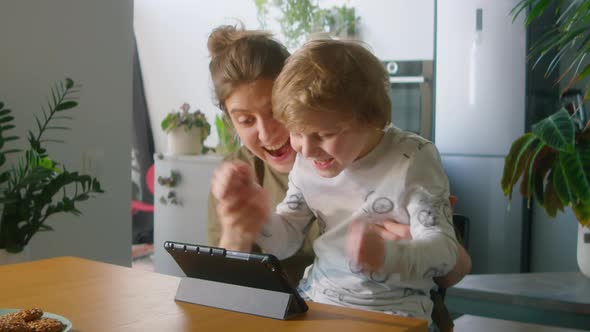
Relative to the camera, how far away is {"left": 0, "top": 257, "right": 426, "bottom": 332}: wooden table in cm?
99

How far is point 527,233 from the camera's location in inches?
155

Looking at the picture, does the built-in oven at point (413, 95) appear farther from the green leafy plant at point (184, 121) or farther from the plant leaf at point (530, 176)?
the plant leaf at point (530, 176)

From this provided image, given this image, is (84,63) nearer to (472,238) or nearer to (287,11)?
(287,11)

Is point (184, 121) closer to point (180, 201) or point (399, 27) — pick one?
point (180, 201)

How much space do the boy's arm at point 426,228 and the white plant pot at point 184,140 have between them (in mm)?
3280

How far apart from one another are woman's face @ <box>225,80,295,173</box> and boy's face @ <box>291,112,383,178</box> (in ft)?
0.70

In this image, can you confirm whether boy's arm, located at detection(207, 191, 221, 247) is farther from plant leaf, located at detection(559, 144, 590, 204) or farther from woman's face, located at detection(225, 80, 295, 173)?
plant leaf, located at detection(559, 144, 590, 204)

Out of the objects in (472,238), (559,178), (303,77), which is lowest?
(472,238)

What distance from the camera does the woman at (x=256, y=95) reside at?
1506 millimetres

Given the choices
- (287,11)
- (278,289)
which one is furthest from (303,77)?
(287,11)

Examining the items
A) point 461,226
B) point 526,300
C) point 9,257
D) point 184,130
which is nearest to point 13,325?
point 461,226

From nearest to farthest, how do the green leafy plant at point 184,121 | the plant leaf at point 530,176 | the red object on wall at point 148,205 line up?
the plant leaf at point 530,176 < the green leafy plant at point 184,121 < the red object on wall at point 148,205

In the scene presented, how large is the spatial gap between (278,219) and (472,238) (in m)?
2.92

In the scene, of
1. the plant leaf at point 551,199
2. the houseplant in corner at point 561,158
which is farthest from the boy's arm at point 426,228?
the plant leaf at point 551,199
